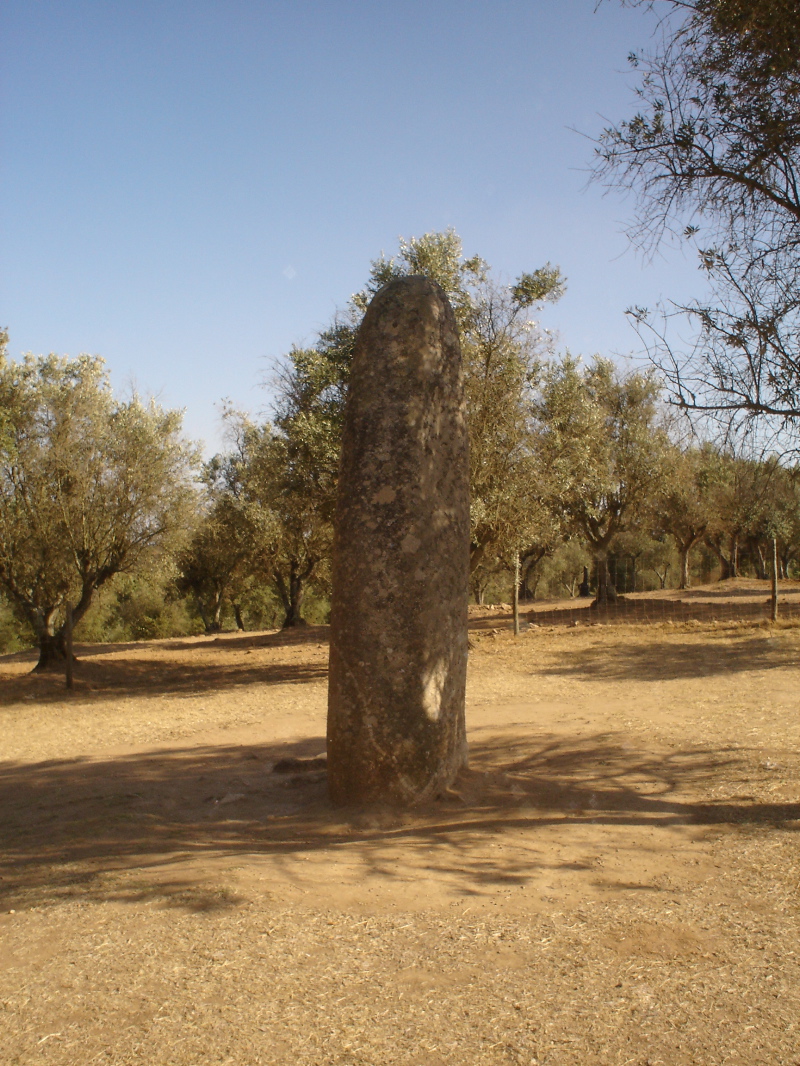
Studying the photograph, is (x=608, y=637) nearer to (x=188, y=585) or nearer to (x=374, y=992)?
(x=374, y=992)

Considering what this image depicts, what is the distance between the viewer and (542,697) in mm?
11133

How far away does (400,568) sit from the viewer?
5.79 meters

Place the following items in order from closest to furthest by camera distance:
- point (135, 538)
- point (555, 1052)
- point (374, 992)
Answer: point (555, 1052) < point (374, 992) < point (135, 538)

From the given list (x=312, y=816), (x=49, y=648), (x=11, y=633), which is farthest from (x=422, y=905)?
(x=11, y=633)

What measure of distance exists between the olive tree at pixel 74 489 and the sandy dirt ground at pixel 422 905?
7459 millimetres

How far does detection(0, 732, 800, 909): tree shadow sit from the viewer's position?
14.7 feet

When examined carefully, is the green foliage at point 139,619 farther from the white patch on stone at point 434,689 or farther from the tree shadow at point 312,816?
the white patch on stone at point 434,689

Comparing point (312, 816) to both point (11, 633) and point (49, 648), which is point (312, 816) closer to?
point (49, 648)

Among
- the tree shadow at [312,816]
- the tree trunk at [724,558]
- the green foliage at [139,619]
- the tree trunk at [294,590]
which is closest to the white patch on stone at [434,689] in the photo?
the tree shadow at [312,816]

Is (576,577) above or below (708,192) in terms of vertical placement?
below

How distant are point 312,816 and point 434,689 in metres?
1.28

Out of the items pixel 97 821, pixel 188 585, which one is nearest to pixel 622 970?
pixel 97 821

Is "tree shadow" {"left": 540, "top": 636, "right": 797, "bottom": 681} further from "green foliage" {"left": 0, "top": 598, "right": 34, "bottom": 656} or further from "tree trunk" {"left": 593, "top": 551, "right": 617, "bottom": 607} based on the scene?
"green foliage" {"left": 0, "top": 598, "right": 34, "bottom": 656}

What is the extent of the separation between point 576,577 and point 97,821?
4689cm
